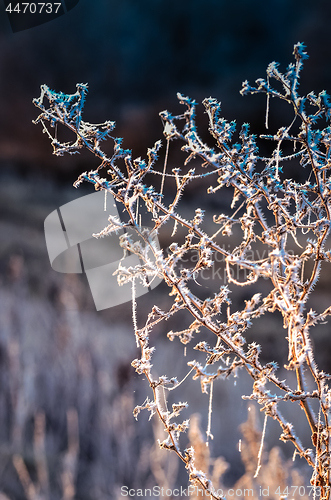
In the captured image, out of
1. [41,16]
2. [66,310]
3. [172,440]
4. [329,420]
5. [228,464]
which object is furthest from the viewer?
[66,310]

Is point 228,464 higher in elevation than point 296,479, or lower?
higher

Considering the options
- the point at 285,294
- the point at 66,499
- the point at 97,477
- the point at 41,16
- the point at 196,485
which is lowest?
the point at 66,499

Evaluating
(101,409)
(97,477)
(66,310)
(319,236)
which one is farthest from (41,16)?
(97,477)

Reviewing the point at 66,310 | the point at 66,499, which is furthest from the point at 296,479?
the point at 66,310

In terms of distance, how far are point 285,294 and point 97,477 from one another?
301 inches

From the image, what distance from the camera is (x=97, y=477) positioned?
256 inches

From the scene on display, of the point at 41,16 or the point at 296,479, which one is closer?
the point at 41,16

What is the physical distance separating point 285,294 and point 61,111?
1110 millimetres

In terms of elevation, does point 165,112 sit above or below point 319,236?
above

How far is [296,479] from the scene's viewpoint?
19.4 ft

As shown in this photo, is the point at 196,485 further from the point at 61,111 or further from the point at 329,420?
the point at 61,111

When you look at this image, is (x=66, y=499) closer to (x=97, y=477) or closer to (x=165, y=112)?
(x=97, y=477)

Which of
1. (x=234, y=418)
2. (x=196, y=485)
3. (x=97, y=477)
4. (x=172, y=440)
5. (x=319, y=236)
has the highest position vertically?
(x=319, y=236)

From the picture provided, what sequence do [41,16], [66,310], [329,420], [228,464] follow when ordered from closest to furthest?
[329,420] → [41,16] → [228,464] → [66,310]
